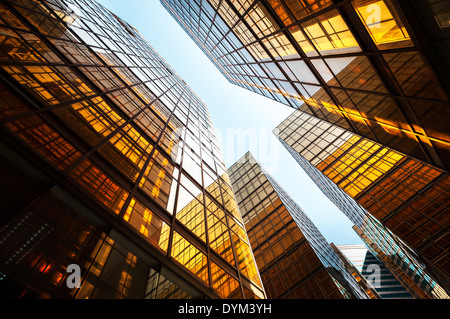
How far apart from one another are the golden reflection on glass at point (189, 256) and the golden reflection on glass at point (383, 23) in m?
8.93

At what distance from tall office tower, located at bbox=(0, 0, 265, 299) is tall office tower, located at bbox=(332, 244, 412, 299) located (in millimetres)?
96959

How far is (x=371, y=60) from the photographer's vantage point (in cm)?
820

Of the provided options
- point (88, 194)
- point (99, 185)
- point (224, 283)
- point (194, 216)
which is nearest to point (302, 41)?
point (194, 216)

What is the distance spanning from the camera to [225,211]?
567 inches

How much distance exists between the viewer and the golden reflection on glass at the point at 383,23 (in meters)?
6.21

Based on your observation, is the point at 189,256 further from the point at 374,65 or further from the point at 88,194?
the point at 374,65

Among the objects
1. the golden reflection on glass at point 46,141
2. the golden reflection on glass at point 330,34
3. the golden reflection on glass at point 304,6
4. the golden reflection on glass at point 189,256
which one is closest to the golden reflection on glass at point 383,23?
the golden reflection on glass at point 330,34

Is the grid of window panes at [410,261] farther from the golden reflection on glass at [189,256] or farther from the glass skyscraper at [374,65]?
the golden reflection on glass at [189,256]

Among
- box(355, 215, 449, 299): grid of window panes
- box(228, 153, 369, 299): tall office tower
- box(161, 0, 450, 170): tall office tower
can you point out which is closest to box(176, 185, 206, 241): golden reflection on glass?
box(161, 0, 450, 170): tall office tower

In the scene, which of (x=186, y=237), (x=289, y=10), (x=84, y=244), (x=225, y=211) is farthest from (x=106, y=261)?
(x=289, y=10)

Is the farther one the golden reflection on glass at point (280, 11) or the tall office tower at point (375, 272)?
the tall office tower at point (375, 272)

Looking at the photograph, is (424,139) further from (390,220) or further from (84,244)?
(390,220)

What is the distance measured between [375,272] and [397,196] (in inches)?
4122

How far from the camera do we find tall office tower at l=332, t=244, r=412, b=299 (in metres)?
94.1
